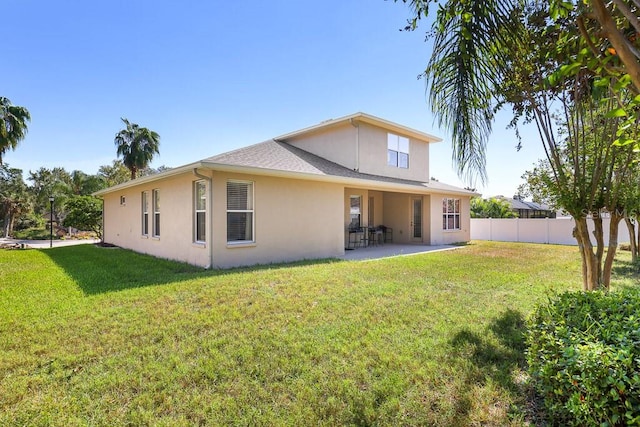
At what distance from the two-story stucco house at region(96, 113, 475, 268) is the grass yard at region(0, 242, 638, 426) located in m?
Result: 2.74

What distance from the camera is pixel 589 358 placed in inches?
78.4

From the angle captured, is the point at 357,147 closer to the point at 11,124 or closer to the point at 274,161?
the point at 274,161

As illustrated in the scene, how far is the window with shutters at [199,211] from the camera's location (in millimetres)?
9492

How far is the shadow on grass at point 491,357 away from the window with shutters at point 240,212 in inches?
275

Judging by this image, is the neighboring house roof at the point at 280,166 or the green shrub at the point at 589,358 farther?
the neighboring house roof at the point at 280,166

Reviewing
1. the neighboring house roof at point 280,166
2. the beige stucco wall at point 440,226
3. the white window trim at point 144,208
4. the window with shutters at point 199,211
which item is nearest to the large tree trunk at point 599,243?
the neighboring house roof at point 280,166

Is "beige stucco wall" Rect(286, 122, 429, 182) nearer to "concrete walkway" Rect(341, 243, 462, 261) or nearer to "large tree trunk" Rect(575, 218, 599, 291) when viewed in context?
"concrete walkway" Rect(341, 243, 462, 261)

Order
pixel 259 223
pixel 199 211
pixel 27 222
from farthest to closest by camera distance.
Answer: pixel 27 222 < pixel 259 223 < pixel 199 211

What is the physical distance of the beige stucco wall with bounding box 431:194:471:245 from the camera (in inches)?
632

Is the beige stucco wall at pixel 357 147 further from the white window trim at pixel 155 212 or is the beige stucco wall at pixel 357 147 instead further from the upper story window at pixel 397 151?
the white window trim at pixel 155 212

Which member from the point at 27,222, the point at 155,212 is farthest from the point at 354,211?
the point at 27,222

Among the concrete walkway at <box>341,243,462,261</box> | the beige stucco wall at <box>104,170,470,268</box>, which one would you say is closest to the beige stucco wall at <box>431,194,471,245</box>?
the concrete walkway at <box>341,243,462,261</box>

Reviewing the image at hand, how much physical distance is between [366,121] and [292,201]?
17.6ft

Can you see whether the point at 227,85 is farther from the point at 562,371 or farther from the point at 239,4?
the point at 562,371
